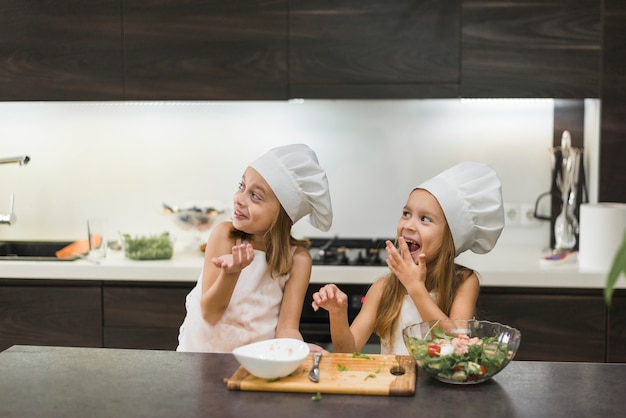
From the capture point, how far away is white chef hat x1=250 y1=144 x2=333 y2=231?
88.2 inches

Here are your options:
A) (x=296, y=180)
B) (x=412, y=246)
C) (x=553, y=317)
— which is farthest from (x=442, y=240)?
(x=553, y=317)

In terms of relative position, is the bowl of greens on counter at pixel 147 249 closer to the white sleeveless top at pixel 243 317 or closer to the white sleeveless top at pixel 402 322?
the white sleeveless top at pixel 243 317

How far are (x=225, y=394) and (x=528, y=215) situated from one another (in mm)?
2320

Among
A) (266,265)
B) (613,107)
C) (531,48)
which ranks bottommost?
(266,265)

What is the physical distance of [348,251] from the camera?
3326 millimetres

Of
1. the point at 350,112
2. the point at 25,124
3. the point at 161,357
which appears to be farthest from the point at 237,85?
the point at 161,357

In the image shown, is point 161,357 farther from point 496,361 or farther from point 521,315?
point 521,315

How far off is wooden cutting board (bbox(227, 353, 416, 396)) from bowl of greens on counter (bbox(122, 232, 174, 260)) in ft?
5.07

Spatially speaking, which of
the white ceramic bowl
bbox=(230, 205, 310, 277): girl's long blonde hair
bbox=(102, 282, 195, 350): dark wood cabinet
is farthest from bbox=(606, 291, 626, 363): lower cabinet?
the white ceramic bowl

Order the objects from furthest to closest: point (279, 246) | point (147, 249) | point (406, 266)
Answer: point (147, 249)
point (279, 246)
point (406, 266)

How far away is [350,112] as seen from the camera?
3.56 metres

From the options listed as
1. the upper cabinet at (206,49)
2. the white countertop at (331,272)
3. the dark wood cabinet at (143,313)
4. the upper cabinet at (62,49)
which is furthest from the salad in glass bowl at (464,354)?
the upper cabinet at (62,49)

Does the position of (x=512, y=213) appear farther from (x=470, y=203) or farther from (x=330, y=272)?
(x=470, y=203)

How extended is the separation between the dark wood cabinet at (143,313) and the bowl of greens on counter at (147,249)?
0.14 m
